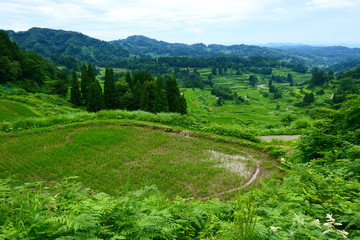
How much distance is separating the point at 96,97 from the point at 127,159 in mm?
21261

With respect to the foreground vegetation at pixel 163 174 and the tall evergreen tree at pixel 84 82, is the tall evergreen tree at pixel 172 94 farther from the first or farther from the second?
the tall evergreen tree at pixel 84 82

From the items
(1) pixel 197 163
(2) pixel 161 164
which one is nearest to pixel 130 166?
(2) pixel 161 164

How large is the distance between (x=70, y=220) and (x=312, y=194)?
13.3 ft

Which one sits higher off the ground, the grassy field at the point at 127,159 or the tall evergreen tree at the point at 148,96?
the tall evergreen tree at the point at 148,96

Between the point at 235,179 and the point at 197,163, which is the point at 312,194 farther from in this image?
the point at 197,163

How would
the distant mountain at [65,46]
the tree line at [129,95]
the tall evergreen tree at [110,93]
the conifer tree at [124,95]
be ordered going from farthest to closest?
the distant mountain at [65,46] < the conifer tree at [124,95] < the tall evergreen tree at [110,93] < the tree line at [129,95]

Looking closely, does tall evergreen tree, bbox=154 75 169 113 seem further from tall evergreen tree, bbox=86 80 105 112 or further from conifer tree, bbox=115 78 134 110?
tall evergreen tree, bbox=86 80 105 112

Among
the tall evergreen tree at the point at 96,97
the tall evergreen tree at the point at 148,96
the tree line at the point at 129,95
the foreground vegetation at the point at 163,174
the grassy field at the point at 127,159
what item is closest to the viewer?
the foreground vegetation at the point at 163,174

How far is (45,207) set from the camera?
3188 mm

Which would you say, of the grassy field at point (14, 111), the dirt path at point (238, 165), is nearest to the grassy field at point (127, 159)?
the dirt path at point (238, 165)

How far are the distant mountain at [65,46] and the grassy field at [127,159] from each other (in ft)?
519

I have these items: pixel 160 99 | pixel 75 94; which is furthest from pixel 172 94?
pixel 75 94

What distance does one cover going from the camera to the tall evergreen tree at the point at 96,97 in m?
31.2

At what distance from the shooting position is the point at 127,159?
13.1 metres
